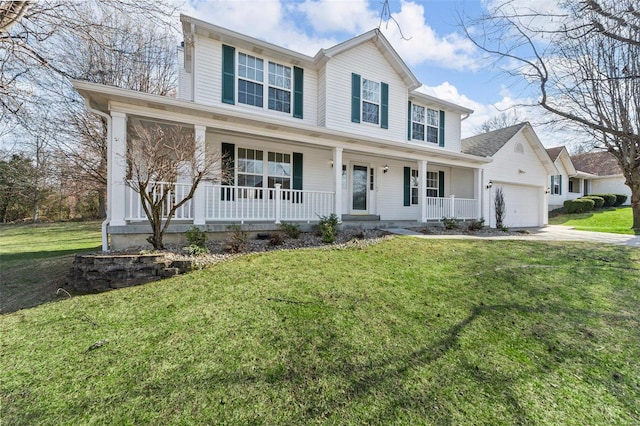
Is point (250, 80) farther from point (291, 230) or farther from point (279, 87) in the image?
point (291, 230)

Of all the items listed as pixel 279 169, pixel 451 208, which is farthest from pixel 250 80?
pixel 451 208

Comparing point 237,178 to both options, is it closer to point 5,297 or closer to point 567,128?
point 5,297

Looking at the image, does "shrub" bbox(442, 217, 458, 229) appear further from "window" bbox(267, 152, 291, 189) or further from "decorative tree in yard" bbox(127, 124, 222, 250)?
"decorative tree in yard" bbox(127, 124, 222, 250)

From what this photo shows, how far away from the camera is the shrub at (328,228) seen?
712 centimetres

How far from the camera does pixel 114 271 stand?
458cm

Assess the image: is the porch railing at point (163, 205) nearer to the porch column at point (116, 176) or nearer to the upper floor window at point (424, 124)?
the porch column at point (116, 176)

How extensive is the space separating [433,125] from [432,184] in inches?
104

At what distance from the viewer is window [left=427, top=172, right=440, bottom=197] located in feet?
41.8

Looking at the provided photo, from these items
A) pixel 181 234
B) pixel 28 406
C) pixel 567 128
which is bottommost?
pixel 28 406

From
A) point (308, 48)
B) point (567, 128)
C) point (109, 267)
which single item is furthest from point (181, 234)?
point (567, 128)

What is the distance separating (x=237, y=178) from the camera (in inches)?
340

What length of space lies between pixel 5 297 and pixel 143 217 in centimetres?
247

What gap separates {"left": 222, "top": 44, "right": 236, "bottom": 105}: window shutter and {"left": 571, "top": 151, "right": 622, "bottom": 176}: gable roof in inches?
1313

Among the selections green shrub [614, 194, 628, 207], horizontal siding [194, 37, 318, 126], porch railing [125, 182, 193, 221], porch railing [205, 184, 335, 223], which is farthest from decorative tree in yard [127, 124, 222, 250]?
green shrub [614, 194, 628, 207]
